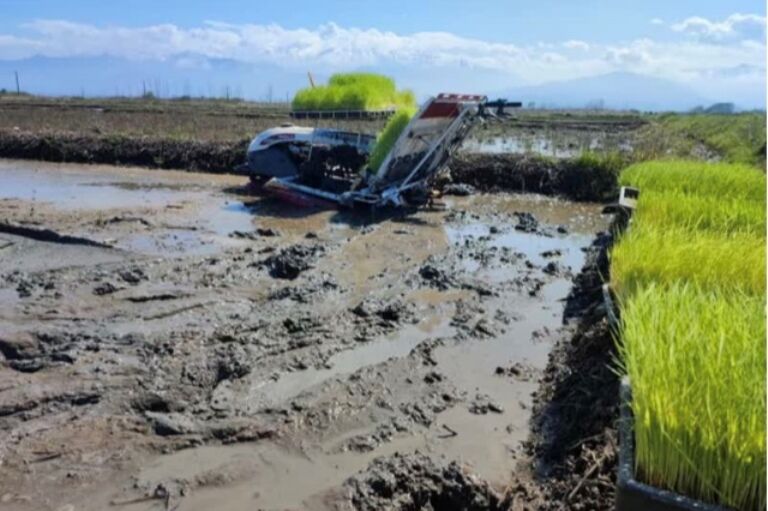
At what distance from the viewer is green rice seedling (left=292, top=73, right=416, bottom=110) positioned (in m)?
17.5

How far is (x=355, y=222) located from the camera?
10906mm

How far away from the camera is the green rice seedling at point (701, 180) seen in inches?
346

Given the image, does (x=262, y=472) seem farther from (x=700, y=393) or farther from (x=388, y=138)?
(x=388, y=138)

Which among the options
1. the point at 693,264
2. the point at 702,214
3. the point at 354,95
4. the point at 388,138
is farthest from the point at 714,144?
the point at 693,264

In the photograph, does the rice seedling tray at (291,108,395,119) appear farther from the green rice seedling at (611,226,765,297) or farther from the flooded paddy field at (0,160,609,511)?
the green rice seedling at (611,226,765,297)

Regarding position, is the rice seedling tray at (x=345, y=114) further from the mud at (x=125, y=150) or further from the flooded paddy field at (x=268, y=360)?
the flooded paddy field at (x=268, y=360)

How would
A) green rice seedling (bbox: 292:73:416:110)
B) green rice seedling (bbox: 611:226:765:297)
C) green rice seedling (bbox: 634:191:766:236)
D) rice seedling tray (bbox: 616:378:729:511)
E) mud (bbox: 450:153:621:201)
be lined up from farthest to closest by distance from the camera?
green rice seedling (bbox: 292:73:416:110)
mud (bbox: 450:153:621:201)
green rice seedling (bbox: 634:191:766:236)
green rice seedling (bbox: 611:226:765:297)
rice seedling tray (bbox: 616:378:729:511)

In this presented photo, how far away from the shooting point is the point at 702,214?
700 cm

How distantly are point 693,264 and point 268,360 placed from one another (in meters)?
Result: 3.36

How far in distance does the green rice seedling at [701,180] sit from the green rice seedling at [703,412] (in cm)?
612

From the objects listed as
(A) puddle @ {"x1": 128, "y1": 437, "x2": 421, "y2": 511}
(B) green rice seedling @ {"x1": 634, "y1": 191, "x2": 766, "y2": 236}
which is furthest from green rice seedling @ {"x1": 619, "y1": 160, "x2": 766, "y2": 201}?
(A) puddle @ {"x1": 128, "y1": 437, "x2": 421, "y2": 511}

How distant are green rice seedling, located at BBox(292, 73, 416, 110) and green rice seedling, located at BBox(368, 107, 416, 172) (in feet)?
17.1

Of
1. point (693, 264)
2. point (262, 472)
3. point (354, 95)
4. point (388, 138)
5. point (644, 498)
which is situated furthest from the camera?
point (354, 95)

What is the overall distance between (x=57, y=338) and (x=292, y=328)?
1.94 m
